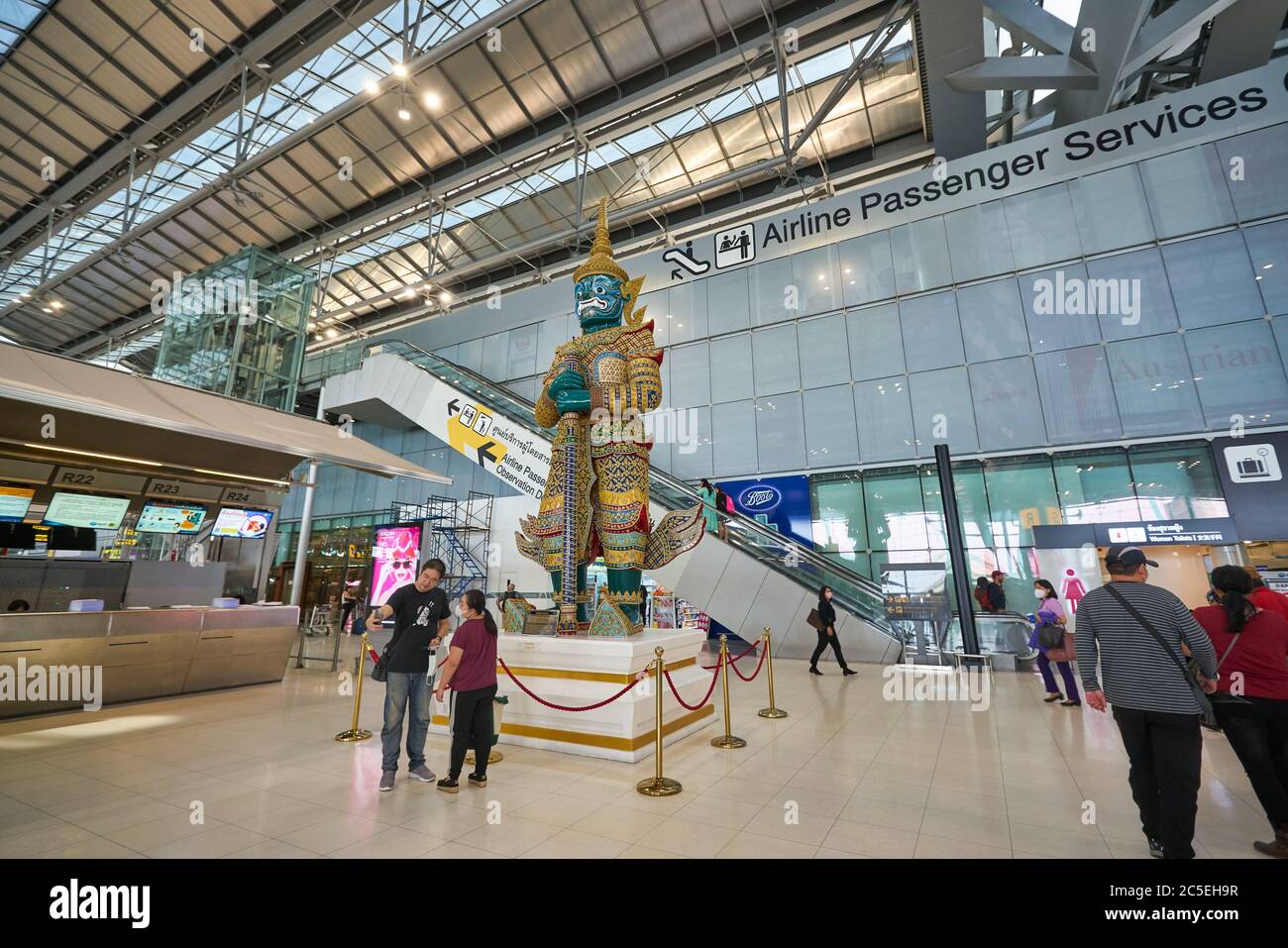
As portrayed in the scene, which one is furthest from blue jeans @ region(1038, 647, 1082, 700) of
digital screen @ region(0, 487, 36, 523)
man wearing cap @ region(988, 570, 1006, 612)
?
digital screen @ region(0, 487, 36, 523)

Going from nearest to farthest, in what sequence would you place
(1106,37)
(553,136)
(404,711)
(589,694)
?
(404,711)
(589,694)
(1106,37)
(553,136)

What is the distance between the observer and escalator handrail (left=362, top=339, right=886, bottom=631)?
10940mm

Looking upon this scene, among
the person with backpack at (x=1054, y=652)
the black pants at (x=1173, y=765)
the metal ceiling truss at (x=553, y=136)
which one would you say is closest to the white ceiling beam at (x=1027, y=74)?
the metal ceiling truss at (x=553, y=136)

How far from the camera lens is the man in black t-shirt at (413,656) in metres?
4.16

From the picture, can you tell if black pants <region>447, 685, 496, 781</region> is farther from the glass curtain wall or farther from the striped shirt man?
the glass curtain wall

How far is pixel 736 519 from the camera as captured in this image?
12.0 metres

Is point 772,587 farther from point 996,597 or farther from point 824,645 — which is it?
point 996,597

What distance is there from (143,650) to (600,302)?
7104 millimetres

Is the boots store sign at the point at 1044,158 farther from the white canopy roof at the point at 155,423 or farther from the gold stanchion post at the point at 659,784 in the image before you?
the gold stanchion post at the point at 659,784

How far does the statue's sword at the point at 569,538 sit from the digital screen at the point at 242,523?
6.67m

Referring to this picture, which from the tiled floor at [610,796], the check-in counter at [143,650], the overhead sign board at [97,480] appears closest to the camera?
the tiled floor at [610,796]

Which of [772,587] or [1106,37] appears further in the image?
[772,587]
